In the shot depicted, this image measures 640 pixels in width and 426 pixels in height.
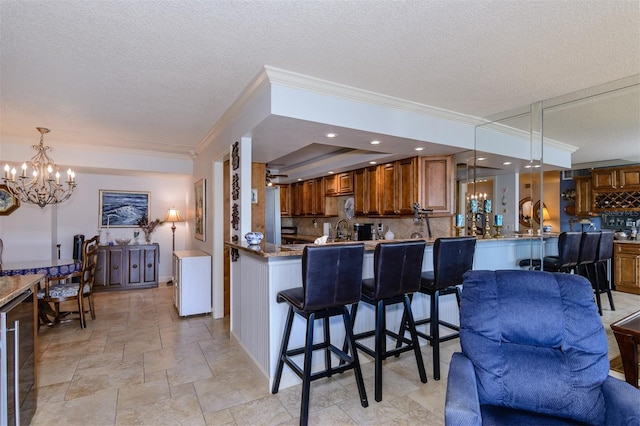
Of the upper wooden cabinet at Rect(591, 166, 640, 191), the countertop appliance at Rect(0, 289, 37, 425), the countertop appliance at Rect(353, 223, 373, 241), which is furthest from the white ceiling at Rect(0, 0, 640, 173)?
the countertop appliance at Rect(353, 223, 373, 241)

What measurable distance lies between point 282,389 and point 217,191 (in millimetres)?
2551

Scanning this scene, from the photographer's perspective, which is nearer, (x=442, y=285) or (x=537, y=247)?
(x=442, y=285)

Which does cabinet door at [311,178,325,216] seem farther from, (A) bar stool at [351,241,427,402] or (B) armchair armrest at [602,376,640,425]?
(B) armchair armrest at [602,376,640,425]

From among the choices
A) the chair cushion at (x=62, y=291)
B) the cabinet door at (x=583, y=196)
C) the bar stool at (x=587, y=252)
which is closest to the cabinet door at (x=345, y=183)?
the cabinet door at (x=583, y=196)

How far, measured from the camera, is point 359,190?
512 centimetres

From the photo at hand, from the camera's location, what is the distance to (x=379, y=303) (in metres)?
2.43

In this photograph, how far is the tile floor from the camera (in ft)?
7.02

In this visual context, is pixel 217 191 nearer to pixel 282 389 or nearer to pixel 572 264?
pixel 282 389

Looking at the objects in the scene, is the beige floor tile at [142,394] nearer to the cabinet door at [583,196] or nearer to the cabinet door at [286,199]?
the cabinet door at [583,196]

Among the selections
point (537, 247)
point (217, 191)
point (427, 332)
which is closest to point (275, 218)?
point (217, 191)

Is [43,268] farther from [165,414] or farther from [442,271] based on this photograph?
[442,271]

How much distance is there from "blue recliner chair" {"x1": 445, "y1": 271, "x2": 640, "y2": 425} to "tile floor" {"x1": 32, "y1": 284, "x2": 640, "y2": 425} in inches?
31.0

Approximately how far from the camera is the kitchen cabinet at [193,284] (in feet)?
13.7

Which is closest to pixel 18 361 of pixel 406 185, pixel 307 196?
pixel 406 185
